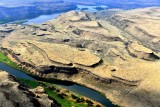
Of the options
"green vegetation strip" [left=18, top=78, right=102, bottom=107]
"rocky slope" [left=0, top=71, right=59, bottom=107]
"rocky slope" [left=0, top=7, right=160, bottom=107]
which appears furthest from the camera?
"rocky slope" [left=0, top=7, right=160, bottom=107]

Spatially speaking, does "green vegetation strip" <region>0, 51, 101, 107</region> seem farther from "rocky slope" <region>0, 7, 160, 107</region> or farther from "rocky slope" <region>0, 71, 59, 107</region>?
"rocky slope" <region>0, 71, 59, 107</region>

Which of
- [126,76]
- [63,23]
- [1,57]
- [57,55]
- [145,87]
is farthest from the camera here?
[63,23]

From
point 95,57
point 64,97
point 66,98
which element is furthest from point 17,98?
point 95,57

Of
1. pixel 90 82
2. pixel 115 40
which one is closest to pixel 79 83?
pixel 90 82

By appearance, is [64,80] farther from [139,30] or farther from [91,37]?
[139,30]

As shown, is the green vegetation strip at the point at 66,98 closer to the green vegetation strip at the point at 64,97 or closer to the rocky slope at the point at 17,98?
the green vegetation strip at the point at 64,97

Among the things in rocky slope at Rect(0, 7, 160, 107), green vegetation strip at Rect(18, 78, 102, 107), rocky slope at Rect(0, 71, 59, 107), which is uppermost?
rocky slope at Rect(0, 71, 59, 107)

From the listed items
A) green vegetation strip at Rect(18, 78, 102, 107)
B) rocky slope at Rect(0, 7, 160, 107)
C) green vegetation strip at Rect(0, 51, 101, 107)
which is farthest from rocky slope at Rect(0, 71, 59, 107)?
rocky slope at Rect(0, 7, 160, 107)

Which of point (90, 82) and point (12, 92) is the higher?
point (12, 92)

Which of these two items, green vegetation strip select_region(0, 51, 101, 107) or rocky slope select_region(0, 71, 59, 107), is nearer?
rocky slope select_region(0, 71, 59, 107)
